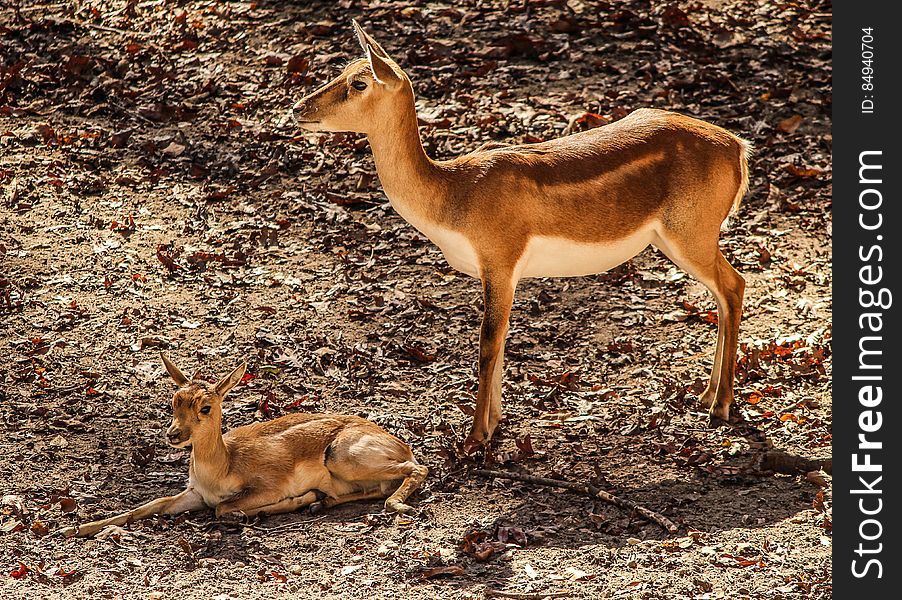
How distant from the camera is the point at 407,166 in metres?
7.58

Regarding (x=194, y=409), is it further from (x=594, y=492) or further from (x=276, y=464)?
(x=594, y=492)

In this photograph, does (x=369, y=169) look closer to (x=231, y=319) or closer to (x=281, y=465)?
(x=231, y=319)

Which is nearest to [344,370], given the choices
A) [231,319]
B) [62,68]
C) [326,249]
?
[231,319]

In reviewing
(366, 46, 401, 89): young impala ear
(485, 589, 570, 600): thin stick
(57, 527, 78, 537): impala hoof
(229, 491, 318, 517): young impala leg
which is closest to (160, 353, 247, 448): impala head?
(229, 491, 318, 517): young impala leg

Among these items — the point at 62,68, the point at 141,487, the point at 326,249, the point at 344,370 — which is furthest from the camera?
the point at 62,68

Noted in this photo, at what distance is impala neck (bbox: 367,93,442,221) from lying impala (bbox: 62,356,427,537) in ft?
4.77

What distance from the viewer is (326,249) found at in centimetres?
1072

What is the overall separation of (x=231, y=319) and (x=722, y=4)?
7755mm

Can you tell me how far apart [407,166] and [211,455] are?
222 cm

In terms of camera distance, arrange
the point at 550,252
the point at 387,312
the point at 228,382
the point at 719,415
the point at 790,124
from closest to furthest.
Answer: the point at 228,382, the point at 550,252, the point at 719,415, the point at 387,312, the point at 790,124

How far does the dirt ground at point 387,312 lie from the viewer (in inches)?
260

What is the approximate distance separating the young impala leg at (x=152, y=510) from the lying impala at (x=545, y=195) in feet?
6.28

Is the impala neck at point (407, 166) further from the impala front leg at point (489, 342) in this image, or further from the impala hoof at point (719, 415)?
the impala hoof at point (719, 415)

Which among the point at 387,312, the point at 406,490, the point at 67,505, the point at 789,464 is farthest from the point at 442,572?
the point at 387,312
